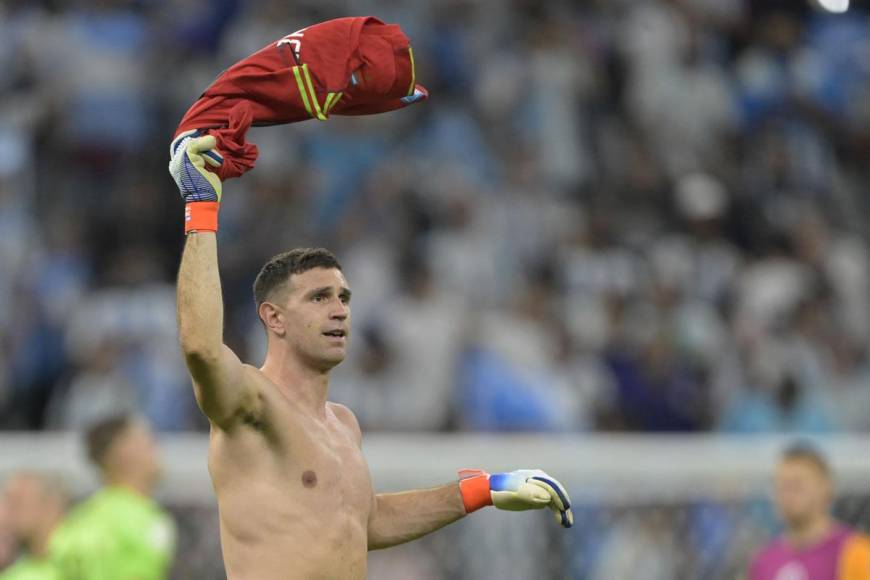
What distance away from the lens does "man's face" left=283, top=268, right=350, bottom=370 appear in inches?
193

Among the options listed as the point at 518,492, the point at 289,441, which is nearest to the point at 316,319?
the point at 289,441

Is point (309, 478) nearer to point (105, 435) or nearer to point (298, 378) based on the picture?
point (298, 378)

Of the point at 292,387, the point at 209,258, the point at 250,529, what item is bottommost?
the point at 250,529

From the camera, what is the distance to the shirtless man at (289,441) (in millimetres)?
4449

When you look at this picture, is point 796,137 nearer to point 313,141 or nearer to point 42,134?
point 313,141

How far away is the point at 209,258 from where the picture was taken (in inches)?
175

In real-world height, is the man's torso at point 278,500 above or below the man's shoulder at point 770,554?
above

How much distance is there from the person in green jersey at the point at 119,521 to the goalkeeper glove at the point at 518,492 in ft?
8.85

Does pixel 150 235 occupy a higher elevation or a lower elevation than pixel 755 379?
higher

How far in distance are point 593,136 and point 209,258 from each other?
318 inches

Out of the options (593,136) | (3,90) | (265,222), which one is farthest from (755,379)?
(3,90)

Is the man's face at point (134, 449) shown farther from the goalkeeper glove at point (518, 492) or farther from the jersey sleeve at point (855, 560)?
the jersey sleeve at point (855, 560)

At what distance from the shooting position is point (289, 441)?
4734 mm

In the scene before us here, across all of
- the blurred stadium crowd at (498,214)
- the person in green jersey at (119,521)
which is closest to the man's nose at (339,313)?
the person in green jersey at (119,521)
